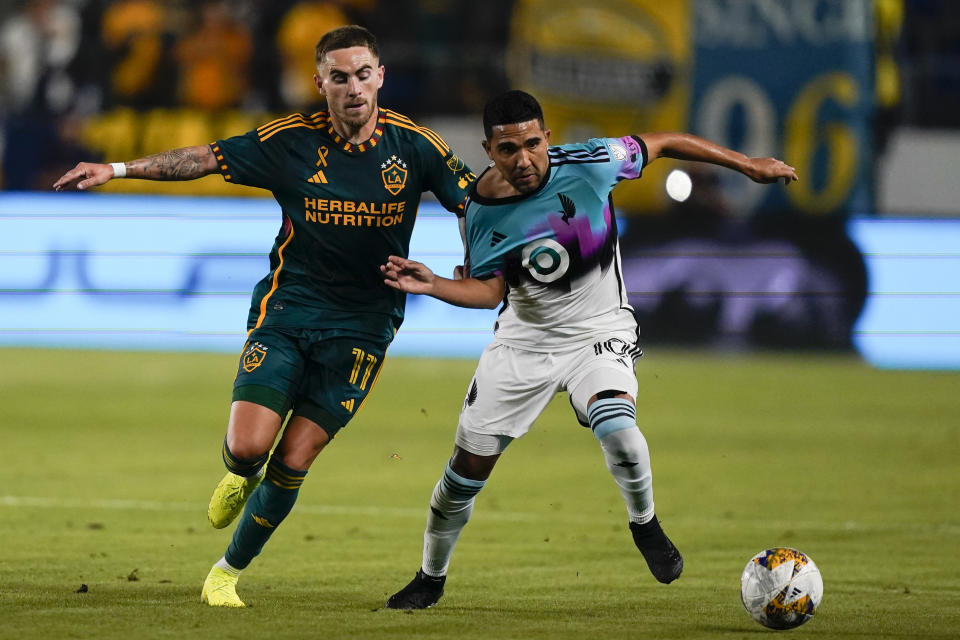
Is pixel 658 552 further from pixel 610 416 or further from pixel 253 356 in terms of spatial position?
pixel 253 356

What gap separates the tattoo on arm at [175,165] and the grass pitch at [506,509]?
1.72m

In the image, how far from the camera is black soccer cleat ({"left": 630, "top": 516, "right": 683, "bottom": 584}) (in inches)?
242

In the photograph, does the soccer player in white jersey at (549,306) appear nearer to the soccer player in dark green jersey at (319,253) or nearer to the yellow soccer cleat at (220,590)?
the soccer player in dark green jersey at (319,253)

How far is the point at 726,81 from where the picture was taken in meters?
17.2

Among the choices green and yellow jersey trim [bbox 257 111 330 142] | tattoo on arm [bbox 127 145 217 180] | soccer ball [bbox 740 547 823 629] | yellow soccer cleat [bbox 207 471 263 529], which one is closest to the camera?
soccer ball [bbox 740 547 823 629]

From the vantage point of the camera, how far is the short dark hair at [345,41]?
6402 mm

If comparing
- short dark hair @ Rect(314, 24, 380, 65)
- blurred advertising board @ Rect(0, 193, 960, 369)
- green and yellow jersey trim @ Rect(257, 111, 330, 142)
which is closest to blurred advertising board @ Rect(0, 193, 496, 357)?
blurred advertising board @ Rect(0, 193, 960, 369)

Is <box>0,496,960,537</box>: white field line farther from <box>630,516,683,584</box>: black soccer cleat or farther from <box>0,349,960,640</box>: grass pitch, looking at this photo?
<box>630,516,683,584</box>: black soccer cleat

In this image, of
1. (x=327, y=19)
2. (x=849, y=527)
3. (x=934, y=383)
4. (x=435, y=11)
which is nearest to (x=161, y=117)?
(x=327, y=19)

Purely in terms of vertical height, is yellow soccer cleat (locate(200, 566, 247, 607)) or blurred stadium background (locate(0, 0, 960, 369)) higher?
yellow soccer cleat (locate(200, 566, 247, 607))

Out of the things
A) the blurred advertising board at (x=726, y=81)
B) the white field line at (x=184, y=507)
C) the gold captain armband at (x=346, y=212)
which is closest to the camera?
the gold captain armband at (x=346, y=212)

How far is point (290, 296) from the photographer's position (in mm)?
6625

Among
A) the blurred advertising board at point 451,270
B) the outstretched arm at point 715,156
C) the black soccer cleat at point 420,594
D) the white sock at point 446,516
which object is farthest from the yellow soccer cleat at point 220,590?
the blurred advertising board at point 451,270

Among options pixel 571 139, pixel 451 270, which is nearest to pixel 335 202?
pixel 451 270
